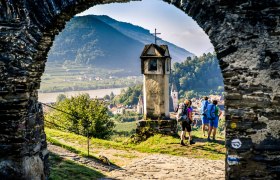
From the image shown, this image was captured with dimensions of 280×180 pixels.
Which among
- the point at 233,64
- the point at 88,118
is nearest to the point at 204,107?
the point at 233,64

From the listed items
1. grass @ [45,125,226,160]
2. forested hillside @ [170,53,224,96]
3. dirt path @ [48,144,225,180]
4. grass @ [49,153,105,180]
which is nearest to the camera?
grass @ [49,153,105,180]

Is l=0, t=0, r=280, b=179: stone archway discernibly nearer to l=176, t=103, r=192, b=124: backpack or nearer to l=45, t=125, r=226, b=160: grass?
l=45, t=125, r=226, b=160: grass

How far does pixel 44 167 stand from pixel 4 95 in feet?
5.26

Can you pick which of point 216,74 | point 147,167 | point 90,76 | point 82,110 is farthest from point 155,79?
point 90,76

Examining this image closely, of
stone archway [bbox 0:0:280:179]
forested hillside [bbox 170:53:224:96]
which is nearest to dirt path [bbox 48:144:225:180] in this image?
stone archway [bbox 0:0:280:179]

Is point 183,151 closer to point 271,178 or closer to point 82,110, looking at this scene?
point 271,178

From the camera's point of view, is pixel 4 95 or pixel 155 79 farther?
pixel 155 79

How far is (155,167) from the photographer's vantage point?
7.70 m

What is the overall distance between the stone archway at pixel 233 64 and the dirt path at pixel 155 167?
8.84ft

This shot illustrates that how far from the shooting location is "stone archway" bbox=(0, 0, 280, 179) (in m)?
4.29

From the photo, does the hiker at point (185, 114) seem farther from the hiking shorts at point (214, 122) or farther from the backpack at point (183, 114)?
the hiking shorts at point (214, 122)

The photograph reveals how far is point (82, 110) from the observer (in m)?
19.5

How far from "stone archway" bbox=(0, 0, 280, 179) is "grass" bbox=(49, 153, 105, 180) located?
5.77 ft

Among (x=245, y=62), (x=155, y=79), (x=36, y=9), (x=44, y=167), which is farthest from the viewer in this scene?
(x=155, y=79)
